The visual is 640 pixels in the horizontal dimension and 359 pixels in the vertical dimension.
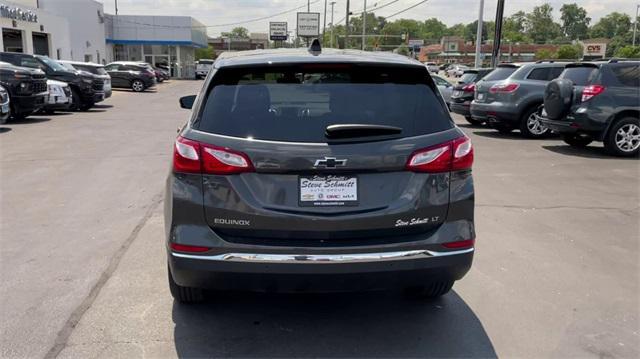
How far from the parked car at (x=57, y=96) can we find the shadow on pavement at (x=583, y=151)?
45.0 ft

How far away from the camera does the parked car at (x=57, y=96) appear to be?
1783 cm

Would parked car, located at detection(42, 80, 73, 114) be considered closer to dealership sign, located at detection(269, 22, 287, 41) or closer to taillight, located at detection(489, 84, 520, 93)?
taillight, located at detection(489, 84, 520, 93)

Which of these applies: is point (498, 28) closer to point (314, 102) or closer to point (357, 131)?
point (314, 102)

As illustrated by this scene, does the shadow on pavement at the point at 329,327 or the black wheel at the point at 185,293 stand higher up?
the black wheel at the point at 185,293

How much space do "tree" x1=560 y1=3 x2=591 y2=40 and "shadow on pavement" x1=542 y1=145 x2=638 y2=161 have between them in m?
176

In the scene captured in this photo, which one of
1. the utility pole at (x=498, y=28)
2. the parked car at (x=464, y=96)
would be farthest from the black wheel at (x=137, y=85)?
the parked car at (x=464, y=96)

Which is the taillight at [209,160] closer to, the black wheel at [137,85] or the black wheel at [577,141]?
the black wheel at [577,141]

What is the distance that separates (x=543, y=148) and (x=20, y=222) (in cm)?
995

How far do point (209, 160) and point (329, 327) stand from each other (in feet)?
4.71

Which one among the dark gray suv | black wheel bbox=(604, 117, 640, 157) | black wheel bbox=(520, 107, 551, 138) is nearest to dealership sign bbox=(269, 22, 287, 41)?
black wheel bbox=(520, 107, 551, 138)

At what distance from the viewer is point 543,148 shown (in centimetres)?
1240

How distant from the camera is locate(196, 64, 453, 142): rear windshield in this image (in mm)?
3463

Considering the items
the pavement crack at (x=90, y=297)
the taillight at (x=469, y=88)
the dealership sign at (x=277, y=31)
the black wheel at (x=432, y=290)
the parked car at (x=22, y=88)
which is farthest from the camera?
the dealership sign at (x=277, y=31)

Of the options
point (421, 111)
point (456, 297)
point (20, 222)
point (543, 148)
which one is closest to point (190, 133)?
point (421, 111)
